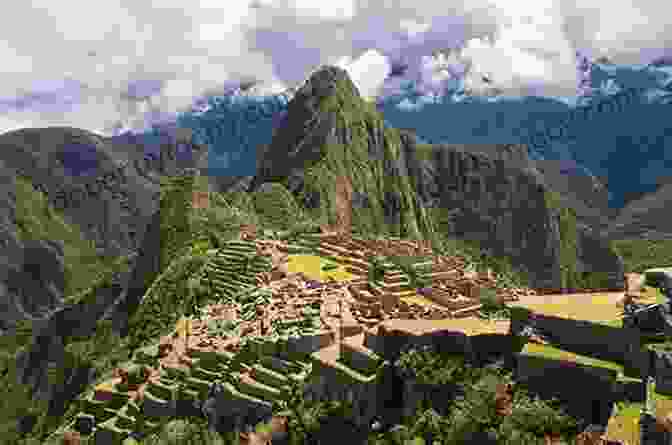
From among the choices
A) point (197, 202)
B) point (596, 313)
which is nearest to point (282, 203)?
point (197, 202)

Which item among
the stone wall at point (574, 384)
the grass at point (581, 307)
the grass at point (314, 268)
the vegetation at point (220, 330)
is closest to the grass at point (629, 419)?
the stone wall at point (574, 384)

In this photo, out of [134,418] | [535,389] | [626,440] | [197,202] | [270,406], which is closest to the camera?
[626,440]

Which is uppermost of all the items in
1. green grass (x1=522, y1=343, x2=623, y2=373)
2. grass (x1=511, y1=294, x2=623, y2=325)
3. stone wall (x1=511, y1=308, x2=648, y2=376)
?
grass (x1=511, y1=294, x2=623, y2=325)

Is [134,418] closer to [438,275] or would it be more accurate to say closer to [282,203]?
[438,275]

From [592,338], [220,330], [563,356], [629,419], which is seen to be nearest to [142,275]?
[220,330]

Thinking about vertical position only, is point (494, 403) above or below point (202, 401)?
above

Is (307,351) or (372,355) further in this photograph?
(307,351)

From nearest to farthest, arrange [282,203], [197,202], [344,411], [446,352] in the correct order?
[446,352], [344,411], [197,202], [282,203]

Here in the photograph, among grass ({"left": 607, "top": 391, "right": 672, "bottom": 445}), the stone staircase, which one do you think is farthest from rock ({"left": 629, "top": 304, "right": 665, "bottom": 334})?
the stone staircase

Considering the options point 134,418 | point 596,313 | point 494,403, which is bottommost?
point 134,418

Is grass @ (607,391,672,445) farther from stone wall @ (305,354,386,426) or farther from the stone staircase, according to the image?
the stone staircase

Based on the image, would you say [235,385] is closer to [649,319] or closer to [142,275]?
[649,319]
